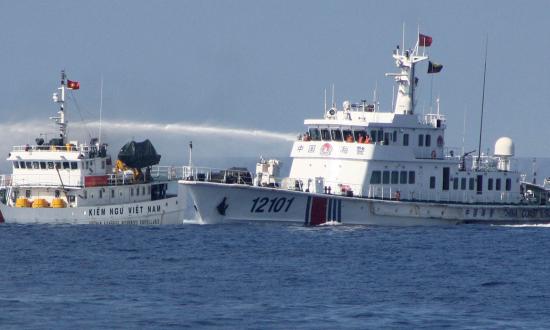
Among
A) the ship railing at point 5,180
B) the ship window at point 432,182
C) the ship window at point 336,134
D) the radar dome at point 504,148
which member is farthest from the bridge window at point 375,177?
the ship railing at point 5,180

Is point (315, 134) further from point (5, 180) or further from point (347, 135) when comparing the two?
point (5, 180)

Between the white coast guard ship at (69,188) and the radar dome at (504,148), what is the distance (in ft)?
60.1

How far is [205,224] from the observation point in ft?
210

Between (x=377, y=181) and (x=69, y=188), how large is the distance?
49.9ft

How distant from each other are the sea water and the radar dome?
7.56m

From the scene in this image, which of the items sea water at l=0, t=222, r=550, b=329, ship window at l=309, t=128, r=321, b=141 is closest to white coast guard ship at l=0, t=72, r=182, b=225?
sea water at l=0, t=222, r=550, b=329

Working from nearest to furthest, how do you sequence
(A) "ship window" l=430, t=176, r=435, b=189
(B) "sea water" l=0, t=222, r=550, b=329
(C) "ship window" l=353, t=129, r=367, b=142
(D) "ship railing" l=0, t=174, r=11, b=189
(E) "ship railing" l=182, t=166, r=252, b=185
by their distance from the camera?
(B) "sea water" l=0, t=222, r=550, b=329
(E) "ship railing" l=182, t=166, r=252, b=185
(C) "ship window" l=353, t=129, r=367, b=142
(D) "ship railing" l=0, t=174, r=11, b=189
(A) "ship window" l=430, t=176, r=435, b=189

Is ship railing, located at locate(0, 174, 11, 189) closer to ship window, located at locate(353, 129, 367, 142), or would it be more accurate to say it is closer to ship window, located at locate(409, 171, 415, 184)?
ship window, located at locate(353, 129, 367, 142)

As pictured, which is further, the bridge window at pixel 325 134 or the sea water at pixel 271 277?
the bridge window at pixel 325 134

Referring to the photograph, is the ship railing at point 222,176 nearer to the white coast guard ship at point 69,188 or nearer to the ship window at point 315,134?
the white coast guard ship at point 69,188

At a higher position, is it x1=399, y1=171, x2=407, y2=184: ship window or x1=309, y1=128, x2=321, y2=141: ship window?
x1=309, y1=128, x2=321, y2=141: ship window

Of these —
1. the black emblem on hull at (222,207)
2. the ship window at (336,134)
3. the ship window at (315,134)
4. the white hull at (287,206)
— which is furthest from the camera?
the ship window at (315,134)

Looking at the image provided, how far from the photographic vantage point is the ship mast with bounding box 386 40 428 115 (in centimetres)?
6806

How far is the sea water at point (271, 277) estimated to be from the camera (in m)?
39.3
